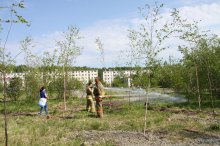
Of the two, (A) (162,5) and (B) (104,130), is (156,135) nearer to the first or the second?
(B) (104,130)

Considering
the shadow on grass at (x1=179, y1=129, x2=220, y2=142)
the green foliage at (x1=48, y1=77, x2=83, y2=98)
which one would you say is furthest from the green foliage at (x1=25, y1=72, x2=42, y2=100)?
the shadow on grass at (x1=179, y1=129, x2=220, y2=142)

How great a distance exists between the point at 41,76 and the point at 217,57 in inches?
581

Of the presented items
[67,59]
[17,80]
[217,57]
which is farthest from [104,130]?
[17,80]

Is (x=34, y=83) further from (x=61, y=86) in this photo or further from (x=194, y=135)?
(x=194, y=135)

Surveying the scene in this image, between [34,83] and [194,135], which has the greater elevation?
[34,83]

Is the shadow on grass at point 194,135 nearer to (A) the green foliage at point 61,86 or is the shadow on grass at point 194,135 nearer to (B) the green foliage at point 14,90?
(A) the green foliage at point 61,86

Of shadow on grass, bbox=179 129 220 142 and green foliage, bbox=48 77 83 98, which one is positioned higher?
green foliage, bbox=48 77 83 98

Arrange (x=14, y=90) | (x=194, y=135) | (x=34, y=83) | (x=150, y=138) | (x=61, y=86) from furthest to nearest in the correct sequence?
(x=61, y=86), (x=14, y=90), (x=34, y=83), (x=194, y=135), (x=150, y=138)

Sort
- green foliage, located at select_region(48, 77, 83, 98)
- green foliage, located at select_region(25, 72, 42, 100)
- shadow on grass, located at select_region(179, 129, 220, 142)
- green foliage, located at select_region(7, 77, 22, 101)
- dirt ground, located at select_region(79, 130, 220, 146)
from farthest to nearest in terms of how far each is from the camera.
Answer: green foliage, located at select_region(48, 77, 83, 98) < green foliage, located at select_region(7, 77, 22, 101) < green foliage, located at select_region(25, 72, 42, 100) < shadow on grass, located at select_region(179, 129, 220, 142) < dirt ground, located at select_region(79, 130, 220, 146)

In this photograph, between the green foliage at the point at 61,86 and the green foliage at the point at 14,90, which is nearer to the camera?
the green foliage at the point at 14,90

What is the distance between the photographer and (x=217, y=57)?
2280 cm

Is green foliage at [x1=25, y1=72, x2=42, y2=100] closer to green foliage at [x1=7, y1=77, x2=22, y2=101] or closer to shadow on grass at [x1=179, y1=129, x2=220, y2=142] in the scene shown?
green foliage at [x1=7, y1=77, x2=22, y2=101]

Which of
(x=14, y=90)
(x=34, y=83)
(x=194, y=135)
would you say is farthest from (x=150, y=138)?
(x=14, y=90)

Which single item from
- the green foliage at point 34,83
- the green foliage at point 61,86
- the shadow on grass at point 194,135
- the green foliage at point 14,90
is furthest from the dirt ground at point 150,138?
the green foliage at point 14,90
